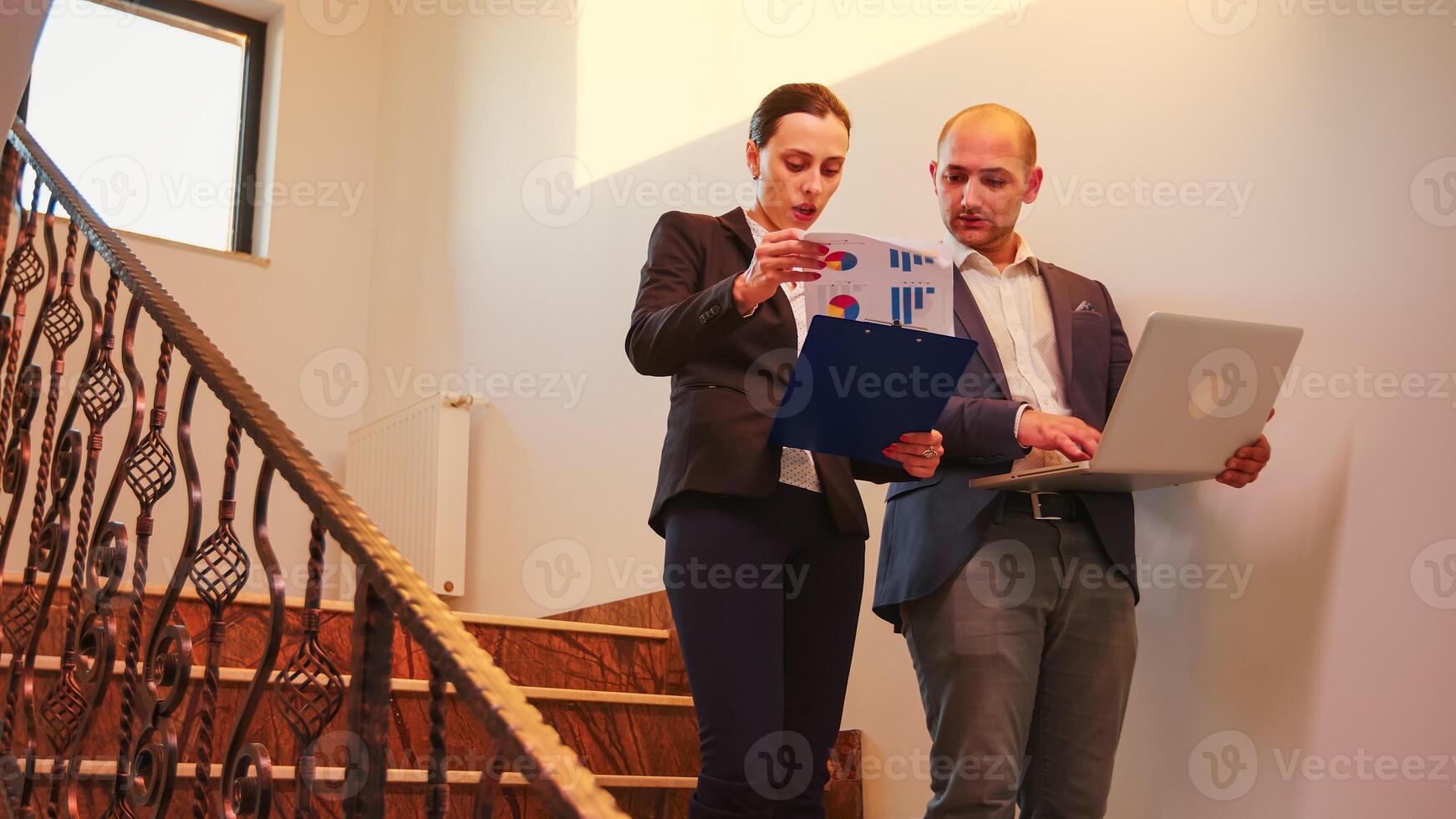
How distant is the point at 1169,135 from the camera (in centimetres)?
277

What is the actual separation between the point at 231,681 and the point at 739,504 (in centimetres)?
117

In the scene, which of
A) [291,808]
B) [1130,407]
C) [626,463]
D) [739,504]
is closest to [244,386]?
[739,504]

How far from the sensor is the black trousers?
5.67ft

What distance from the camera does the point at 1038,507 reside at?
2.16m

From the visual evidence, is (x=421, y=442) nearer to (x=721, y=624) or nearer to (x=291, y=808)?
(x=291, y=808)

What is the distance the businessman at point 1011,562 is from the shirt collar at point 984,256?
35 millimetres
